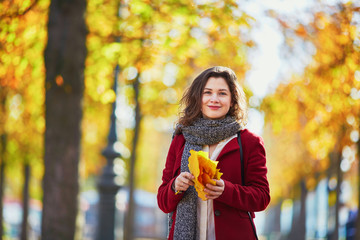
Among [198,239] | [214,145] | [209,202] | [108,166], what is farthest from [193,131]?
[108,166]

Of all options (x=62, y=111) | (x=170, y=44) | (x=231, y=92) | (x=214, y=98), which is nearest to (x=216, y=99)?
(x=214, y=98)

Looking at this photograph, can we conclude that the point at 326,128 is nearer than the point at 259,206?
No

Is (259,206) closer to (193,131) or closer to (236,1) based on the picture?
(193,131)

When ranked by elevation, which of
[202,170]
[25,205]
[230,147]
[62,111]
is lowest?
[25,205]

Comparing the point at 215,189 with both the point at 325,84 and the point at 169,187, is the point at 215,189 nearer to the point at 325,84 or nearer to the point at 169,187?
the point at 169,187

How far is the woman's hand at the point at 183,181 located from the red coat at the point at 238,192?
5.1 inches

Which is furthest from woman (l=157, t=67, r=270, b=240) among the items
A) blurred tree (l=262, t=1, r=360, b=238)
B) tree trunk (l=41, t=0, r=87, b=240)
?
blurred tree (l=262, t=1, r=360, b=238)

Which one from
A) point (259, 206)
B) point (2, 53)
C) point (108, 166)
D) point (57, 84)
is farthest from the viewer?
point (108, 166)

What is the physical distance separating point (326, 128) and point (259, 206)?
298 inches

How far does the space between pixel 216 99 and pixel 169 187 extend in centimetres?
61

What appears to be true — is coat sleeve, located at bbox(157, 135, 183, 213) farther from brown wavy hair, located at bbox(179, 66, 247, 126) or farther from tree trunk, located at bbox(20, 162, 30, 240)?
tree trunk, located at bbox(20, 162, 30, 240)

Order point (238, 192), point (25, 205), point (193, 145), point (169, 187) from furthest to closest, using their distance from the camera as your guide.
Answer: point (25, 205) → point (193, 145) → point (169, 187) → point (238, 192)

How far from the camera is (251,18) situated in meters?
6.44

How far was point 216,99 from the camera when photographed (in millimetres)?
3107
